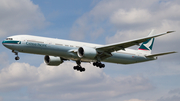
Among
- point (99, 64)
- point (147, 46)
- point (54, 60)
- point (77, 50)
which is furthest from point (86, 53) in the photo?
point (147, 46)

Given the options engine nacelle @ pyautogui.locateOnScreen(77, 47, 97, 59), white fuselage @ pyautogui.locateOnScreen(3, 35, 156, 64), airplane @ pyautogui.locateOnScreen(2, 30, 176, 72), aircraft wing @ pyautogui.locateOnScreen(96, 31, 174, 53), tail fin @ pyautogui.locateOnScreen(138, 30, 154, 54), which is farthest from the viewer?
tail fin @ pyautogui.locateOnScreen(138, 30, 154, 54)

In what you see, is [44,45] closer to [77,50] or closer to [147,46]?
[77,50]

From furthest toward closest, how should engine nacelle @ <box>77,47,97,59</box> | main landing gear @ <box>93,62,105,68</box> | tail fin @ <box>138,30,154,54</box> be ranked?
1. tail fin @ <box>138,30,154,54</box>
2. main landing gear @ <box>93,62,105,68</box>
3. engine nacelle @ <box>77,47,97,59</box>

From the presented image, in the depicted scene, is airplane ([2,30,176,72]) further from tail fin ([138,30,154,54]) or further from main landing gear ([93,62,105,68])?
tail fin ([138,30,154,54])

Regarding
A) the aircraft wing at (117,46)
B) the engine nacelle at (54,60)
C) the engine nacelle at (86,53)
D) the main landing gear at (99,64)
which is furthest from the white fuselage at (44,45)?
the engine nacelle at (54,60)

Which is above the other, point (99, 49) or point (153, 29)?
point (153, 29)

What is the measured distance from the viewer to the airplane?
159ft

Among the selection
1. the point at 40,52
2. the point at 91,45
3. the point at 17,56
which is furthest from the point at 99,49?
the point at 17,56

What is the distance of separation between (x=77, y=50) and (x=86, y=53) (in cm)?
175

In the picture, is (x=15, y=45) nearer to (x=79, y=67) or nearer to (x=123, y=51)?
(x=79, y=67)

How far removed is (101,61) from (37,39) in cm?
1329

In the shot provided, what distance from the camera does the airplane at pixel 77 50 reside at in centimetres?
4850

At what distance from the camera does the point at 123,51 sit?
57.9 meters

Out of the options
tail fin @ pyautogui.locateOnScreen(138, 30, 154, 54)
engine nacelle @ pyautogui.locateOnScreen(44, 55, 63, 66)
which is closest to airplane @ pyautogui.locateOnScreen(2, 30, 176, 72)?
engine nacelle @ pyautogui.locateOnScreen(44, 55, 63, 66)
